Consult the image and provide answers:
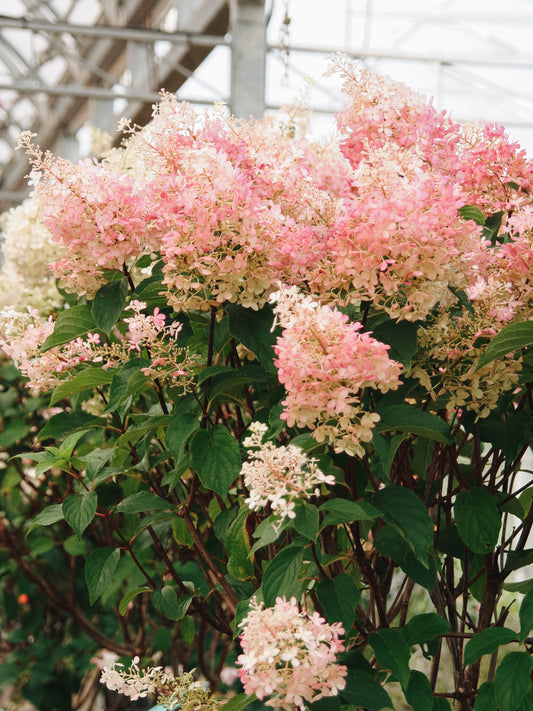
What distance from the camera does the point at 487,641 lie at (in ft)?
3.05

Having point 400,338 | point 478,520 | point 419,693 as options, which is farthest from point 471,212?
point 419,693

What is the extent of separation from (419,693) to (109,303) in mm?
648

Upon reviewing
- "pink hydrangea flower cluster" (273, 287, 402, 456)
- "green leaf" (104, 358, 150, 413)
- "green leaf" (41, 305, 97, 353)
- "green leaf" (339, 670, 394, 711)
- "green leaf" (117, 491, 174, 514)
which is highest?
"green leaf" (41, 305, 97, 353)

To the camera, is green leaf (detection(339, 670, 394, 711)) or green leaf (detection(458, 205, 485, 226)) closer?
green leaf (detection(339, 670, 394, 711))

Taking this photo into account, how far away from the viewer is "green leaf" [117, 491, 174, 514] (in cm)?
108

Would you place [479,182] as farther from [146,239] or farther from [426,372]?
[146,239]

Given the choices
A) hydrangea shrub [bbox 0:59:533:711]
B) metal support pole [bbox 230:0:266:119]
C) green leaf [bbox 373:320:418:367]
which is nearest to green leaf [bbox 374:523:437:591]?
hydrangea shrub [bbox 0:59:533:711]

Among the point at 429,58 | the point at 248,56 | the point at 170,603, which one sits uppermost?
the point at 429,58

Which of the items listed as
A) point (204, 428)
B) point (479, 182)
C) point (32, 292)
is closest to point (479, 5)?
point (32, 292)

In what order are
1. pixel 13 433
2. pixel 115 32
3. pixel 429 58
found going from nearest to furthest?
pixel 13 433, pixel 115 32, pixel 429 58

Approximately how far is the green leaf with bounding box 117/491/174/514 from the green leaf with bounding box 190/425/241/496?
17 cm

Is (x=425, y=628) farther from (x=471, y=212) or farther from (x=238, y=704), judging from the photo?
(x=471, y=212)

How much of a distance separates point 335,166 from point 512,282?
579 mm

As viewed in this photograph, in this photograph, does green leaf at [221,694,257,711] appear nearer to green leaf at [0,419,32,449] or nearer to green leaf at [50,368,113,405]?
green leaf at [50,368,113,405]
